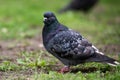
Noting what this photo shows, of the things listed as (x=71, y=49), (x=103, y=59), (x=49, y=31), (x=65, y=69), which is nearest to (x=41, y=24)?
(x=49, y=31)

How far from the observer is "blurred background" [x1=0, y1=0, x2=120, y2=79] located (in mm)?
10990

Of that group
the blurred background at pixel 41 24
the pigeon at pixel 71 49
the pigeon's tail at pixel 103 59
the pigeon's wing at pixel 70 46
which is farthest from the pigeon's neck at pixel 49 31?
the blurred background at pixel 41 24

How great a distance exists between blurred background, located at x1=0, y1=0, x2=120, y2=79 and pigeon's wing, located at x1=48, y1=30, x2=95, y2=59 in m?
1.31

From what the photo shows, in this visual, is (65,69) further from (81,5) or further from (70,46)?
(81,5)

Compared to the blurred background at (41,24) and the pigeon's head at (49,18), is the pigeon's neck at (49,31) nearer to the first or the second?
the pigeon's head at (49,18)

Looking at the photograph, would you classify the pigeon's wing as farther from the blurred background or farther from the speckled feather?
the blurred background

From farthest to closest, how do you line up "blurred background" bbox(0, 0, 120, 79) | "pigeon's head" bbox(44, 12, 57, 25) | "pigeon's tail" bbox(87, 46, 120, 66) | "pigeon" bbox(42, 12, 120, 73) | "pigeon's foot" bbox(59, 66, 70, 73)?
"blurred background" bbox(0, 0, 120, 79)
"pigeon's head" bbox(44, 12, 57, 25)
"pigeon's foot" bbox(59, 66, 70, 73)
"pigeon" bbox(42, 12, 120, 73)
"pigeon's tail" bbox(87, 46, 120, 66)

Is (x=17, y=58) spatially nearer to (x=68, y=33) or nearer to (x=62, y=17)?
(x=68, y=33)

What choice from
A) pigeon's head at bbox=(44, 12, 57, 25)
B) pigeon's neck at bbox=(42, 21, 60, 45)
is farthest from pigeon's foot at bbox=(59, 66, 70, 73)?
pigeon's head at bbox=(44, 12, 57, 25)

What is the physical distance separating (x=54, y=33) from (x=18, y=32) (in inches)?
214

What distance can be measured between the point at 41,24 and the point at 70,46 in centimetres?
754

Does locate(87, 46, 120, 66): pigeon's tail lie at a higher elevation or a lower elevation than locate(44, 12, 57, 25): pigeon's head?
lower

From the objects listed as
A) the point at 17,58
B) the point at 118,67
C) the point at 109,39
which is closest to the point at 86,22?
the point at 109,39

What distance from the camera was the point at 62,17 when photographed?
1648 centimetres
